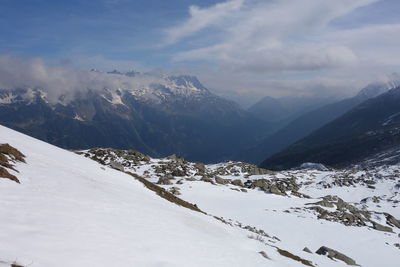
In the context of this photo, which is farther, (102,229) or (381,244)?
(381,244)

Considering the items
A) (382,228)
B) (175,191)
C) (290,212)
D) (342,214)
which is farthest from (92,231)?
(382,228)

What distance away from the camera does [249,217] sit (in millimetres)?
44844

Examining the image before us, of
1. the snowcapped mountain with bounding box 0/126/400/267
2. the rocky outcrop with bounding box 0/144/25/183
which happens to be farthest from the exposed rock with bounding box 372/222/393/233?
the rocky outcrop with bounding box 0/144/25/183

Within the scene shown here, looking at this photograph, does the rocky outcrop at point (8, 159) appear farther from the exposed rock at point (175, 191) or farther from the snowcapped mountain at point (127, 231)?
the exposed rock at point (175, 191)

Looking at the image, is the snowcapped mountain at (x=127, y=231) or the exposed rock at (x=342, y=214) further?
the exposed rock at (x=342, y=214)

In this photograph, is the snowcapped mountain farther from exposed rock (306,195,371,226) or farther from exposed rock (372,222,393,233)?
exposed rock (306,195,371,226)

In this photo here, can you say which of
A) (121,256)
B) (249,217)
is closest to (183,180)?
(249,217)

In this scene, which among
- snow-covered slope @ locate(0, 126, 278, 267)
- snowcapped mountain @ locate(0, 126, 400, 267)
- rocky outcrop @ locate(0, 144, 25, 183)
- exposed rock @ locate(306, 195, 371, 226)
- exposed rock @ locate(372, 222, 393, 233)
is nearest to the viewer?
snow-covered slope @ locate(0, 126, 278, 267)

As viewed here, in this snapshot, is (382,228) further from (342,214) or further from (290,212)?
(290,212)

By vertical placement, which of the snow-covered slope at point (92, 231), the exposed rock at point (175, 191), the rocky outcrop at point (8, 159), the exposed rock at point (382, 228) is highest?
the exposed rock at point (382, 228)

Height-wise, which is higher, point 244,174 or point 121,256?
point 244,174

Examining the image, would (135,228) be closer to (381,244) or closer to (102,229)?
(102,229)

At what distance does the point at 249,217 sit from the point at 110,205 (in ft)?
97.8

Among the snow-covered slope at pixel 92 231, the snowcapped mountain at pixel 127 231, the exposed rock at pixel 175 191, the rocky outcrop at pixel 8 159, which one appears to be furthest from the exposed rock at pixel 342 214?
the rocky outcrop at pixel 8 159
